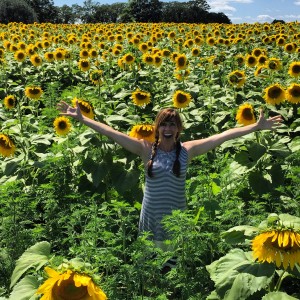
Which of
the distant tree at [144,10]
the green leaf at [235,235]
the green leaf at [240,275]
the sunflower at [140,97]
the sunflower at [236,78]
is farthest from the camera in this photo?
the distant tree at [144,10]

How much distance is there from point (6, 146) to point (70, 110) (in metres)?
0.93

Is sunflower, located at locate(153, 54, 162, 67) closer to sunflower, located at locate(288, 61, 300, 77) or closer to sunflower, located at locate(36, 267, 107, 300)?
sunflower, located at locate(288, 61, 300, 77)

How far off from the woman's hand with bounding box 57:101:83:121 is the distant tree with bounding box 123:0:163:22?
30.9m

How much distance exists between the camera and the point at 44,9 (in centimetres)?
4369

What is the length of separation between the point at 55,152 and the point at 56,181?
0.39 metres

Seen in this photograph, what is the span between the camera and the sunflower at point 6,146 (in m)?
4.46

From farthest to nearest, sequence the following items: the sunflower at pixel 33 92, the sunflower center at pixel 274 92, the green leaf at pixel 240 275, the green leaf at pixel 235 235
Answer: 1. the sunflower at pixel 33 92
2. the sunflower center at pixel 274 92
3. the green leaf at pixel 235 235
4. the green leaf at pixel 240 275

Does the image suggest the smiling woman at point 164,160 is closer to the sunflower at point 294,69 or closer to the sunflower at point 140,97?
the sunflower at point 140,97

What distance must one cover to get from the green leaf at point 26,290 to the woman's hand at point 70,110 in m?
1.45

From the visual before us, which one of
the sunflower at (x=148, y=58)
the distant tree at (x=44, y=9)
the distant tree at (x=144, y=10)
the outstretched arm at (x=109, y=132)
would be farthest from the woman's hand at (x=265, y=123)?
the distant tree at (x=44, y=9)

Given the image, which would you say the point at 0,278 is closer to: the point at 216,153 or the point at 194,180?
the point at 194,180

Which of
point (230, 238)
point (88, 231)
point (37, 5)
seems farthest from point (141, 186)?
point (37, 5)

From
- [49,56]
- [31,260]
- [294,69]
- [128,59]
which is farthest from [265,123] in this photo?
[49,56]

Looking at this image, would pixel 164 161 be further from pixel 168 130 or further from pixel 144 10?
pixel 144 10
